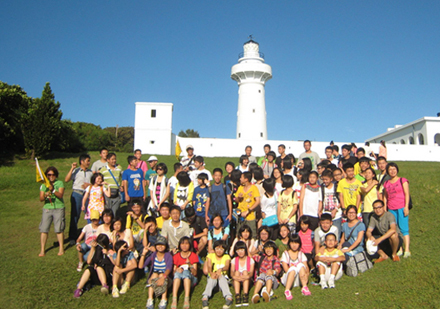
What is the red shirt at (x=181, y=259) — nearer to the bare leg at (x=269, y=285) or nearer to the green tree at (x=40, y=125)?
the bare leg at (x=269, y=285)

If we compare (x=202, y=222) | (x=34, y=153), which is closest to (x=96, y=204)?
(x=202, y=222)

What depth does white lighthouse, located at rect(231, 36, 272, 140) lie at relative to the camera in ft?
94.1

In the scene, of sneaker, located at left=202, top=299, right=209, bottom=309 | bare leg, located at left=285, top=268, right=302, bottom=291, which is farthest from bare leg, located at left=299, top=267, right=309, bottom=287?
sneaker, located at left=202, top=299, right=209, bottom=309

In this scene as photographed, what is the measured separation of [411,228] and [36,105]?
19.0 meters

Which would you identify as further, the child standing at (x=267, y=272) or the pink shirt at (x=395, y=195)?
the pink shirt at (x=395, y=195)

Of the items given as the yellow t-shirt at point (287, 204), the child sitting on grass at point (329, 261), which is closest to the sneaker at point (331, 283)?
the child sitting on grass at point (329, 261)

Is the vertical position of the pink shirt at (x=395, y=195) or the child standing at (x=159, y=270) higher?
the pink shirt at (x=395, y=195)

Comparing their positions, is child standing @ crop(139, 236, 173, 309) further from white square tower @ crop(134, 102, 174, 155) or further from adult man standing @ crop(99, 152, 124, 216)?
white square tower @ crop(134, 102, 174, 155)

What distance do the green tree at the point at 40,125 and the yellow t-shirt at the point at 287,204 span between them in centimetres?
1652

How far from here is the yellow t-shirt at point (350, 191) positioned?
6703 millimetres

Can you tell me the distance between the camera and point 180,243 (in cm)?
582

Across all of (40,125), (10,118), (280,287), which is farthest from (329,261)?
(10,118)

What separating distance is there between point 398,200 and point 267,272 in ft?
9.16

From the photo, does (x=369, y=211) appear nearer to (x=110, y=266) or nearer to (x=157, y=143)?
(x=110, y=266)
